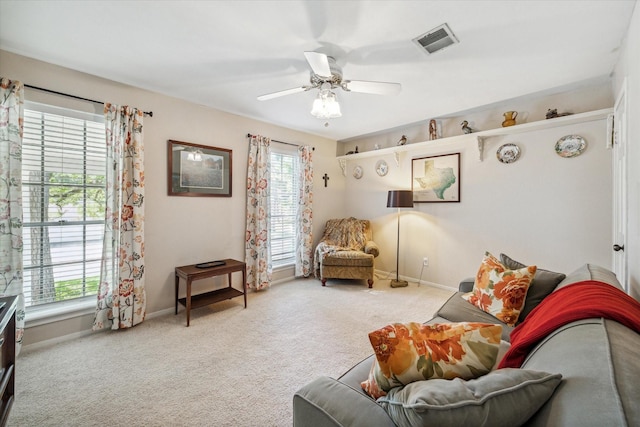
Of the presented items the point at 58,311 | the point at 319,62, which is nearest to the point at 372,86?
the point at 319,62

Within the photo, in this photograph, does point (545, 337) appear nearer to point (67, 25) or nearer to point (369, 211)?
point (67, 25)

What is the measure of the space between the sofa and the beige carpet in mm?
933

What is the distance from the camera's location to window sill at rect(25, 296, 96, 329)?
2.22 meters

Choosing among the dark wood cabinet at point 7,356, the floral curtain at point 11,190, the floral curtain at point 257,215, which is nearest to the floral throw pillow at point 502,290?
the floral curtain at point 257,215

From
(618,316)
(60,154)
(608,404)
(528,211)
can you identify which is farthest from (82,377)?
(528,211)

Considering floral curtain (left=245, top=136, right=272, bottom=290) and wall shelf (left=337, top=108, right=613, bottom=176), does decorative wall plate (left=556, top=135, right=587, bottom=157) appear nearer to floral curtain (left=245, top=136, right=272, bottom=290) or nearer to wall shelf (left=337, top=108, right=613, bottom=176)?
wall shelf (left=337, top=108, right=613, bottom=176)

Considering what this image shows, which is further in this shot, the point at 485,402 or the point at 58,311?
the point at 58,311

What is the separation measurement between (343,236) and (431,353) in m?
3.61

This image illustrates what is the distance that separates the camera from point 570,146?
2.83m

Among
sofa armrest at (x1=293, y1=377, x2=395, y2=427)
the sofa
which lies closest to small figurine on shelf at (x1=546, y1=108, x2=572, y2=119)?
the sofa

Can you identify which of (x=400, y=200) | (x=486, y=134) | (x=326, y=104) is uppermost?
(x=486, y=134)

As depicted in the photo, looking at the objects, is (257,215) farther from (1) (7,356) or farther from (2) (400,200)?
(1) (7,356)

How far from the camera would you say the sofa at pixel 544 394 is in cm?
56

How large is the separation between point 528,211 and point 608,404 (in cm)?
325
